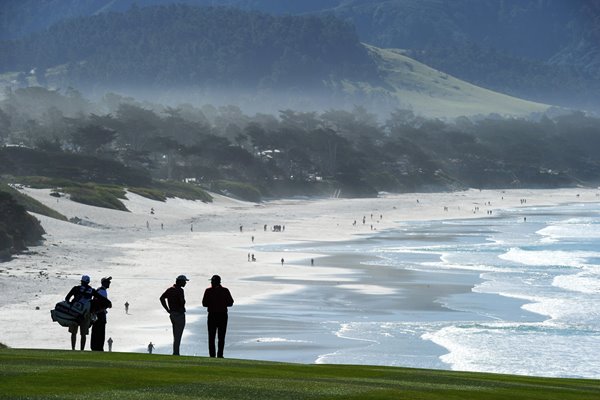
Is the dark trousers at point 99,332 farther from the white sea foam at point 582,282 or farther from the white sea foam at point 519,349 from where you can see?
the white sea foam at point 582,282

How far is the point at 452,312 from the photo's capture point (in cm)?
4625

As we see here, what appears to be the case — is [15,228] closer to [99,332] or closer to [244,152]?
[99,332]

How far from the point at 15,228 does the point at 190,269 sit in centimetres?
1180

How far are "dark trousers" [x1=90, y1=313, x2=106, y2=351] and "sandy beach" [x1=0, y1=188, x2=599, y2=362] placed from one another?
1317 cm

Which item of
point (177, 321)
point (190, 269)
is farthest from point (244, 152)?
point (177, 321)

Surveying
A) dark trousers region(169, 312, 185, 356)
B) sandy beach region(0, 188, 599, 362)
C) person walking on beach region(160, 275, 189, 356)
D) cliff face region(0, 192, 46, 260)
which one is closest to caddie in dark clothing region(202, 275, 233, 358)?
person walking on beach region(160, 275, 189, 356)

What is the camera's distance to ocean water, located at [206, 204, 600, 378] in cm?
3534

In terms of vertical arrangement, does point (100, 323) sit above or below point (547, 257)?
below

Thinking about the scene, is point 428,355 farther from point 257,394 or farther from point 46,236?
point 46,236

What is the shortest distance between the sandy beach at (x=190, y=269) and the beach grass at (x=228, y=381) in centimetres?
1518

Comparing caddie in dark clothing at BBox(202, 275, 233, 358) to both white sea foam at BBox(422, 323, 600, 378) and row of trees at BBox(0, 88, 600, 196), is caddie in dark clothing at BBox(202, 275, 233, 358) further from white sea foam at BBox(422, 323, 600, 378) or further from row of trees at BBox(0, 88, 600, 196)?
row of trees at BBox(0, 88, 600, 196)

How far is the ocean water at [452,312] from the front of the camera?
3534 cm

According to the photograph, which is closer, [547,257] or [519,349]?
[519,349]

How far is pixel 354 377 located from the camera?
18656mm
